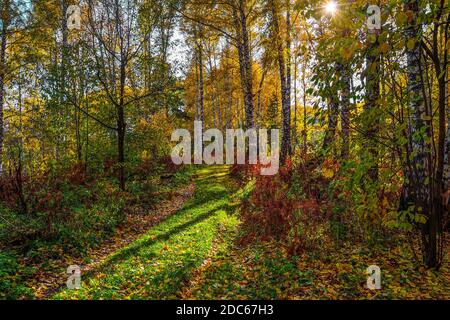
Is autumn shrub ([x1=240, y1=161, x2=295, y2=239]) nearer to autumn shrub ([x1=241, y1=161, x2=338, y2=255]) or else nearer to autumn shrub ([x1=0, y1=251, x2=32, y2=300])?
autumn shrub ([x1=241, y1=161, x2=338, y2=255])

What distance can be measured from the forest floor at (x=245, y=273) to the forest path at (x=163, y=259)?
18 millimetres

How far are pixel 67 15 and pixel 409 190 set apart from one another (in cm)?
1552

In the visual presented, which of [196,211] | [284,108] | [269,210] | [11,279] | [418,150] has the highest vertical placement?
[284,108]

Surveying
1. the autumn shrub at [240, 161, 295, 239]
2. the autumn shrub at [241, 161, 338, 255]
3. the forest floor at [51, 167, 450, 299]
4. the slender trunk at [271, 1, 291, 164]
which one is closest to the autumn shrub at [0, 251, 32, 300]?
the forest floor at [51, 167, 450, 299]

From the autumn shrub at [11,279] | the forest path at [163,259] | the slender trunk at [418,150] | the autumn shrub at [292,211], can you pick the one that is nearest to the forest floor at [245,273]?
the forest path at [163,259]

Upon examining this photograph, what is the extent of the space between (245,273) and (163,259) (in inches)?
74.5

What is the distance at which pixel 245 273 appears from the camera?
18.2 ft

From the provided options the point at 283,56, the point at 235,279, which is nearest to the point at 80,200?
the point at 235,279

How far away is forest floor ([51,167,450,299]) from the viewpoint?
448 centimetres

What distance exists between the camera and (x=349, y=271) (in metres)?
4.97

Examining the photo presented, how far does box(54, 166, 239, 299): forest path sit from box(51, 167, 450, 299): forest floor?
0.02m

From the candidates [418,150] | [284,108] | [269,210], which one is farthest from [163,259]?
[284,108]

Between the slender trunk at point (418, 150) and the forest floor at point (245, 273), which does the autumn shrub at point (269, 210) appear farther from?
the slender trunk at point (418, 150)

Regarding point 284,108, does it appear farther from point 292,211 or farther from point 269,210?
point 292,211
